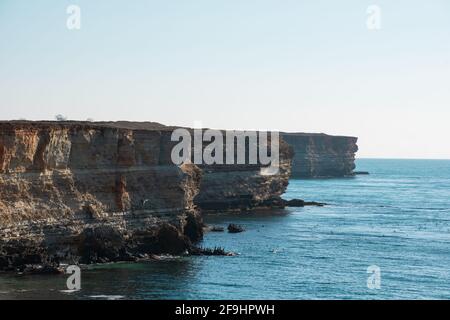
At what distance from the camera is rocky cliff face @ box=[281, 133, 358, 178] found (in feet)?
551

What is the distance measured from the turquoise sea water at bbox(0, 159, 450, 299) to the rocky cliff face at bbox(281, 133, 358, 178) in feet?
261

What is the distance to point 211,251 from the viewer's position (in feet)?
185

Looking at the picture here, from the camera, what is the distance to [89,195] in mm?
50062

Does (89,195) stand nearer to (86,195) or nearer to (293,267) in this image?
(86,195)

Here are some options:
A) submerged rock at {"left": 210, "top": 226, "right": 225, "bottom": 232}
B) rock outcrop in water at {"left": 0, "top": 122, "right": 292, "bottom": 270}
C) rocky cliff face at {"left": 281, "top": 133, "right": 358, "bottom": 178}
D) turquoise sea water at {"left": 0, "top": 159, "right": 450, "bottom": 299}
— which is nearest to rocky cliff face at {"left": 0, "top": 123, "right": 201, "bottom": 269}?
rock outcrop in water at {"left": 0, "top": 122, "right": 292, "bottom": 270}

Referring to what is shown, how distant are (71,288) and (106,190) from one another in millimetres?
12246

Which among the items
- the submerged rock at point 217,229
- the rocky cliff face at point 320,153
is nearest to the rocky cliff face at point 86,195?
the submerged rock at point 217,229

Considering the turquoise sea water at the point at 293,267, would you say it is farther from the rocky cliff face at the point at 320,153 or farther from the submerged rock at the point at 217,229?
the rocky cliff face at the point at 320,153

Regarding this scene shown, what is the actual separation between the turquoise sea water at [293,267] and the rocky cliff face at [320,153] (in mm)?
79412

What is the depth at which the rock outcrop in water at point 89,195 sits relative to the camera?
44812 millimetres

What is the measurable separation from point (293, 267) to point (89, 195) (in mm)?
17078
